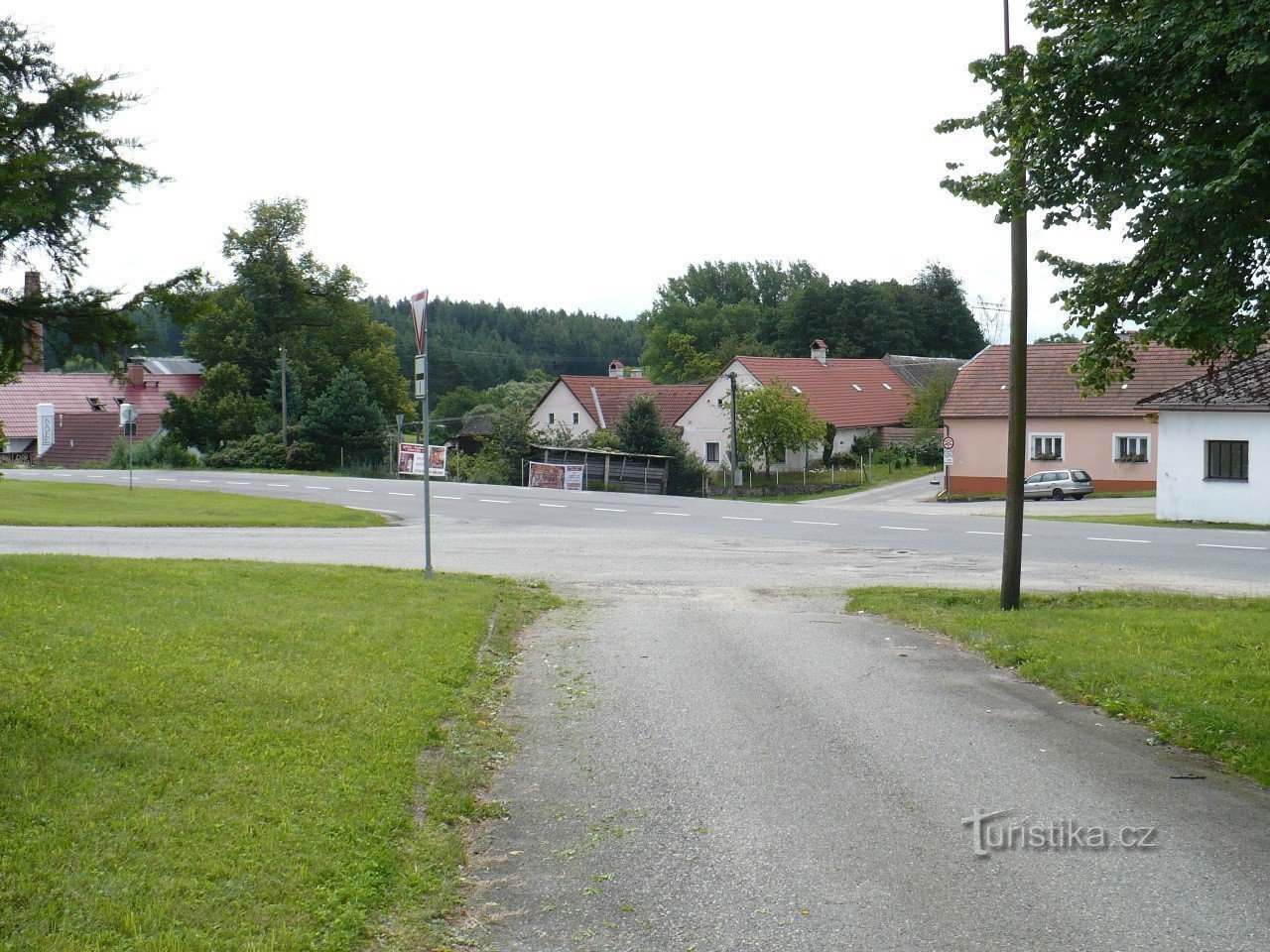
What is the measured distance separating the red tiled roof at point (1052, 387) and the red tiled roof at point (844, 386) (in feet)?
49.0

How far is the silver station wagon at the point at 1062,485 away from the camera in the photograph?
47656 millimetres

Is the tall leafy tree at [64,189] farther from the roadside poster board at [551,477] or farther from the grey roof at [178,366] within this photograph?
the grey roof at [178,366]

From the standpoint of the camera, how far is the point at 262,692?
7.47 meters

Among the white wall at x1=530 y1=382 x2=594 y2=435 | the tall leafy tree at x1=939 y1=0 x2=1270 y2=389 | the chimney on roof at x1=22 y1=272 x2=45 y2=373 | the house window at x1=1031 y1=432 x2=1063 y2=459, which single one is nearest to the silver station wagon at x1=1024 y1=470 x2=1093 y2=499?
the house window at x1=1031 y1=432 x2=1063 y2=459

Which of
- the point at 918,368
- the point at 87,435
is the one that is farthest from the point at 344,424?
the point at 918,368

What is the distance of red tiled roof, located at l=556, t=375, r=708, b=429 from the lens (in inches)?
2913

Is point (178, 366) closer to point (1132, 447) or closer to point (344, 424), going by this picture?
point (344, 424)

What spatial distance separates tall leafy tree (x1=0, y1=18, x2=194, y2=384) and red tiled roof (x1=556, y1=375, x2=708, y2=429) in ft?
196

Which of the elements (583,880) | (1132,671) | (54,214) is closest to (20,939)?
(583,880)

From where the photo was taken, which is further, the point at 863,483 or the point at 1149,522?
the point at 863,483

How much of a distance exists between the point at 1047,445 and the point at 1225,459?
60.7 feet

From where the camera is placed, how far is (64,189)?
1193 centimetres

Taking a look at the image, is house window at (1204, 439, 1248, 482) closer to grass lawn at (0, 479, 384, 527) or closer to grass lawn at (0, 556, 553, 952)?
grass lawn at (0, 479, 384, 527)

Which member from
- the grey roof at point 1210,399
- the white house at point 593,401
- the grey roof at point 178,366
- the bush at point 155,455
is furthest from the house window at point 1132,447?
the grey roof at point 178,366
